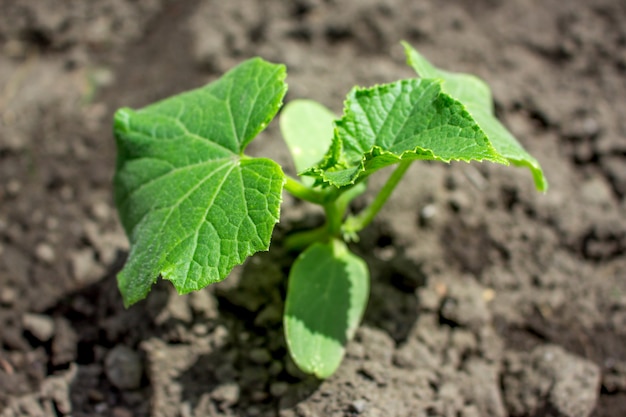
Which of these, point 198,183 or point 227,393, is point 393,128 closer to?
point 198,183

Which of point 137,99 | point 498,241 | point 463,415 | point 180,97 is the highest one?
point 180,97

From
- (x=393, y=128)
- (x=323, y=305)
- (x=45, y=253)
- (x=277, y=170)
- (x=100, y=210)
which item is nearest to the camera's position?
(x=277, y=170)

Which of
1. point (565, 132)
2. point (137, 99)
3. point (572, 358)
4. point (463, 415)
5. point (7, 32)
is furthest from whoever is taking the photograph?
point (7, 32)

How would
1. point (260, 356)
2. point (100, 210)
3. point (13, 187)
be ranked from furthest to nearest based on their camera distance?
point (13, 187), point (100, 210), point (260, 356)

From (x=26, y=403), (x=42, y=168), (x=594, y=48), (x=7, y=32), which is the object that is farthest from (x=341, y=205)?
(x=7, y=32)

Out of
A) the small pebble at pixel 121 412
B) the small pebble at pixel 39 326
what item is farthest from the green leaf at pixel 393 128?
the small pebble at pixel 39 326

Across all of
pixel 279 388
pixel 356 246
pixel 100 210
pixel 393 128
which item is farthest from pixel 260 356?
pixel 100 210

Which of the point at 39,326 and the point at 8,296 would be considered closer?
the point at 39,326

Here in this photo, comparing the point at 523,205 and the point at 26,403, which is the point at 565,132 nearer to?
the point at 523,205
